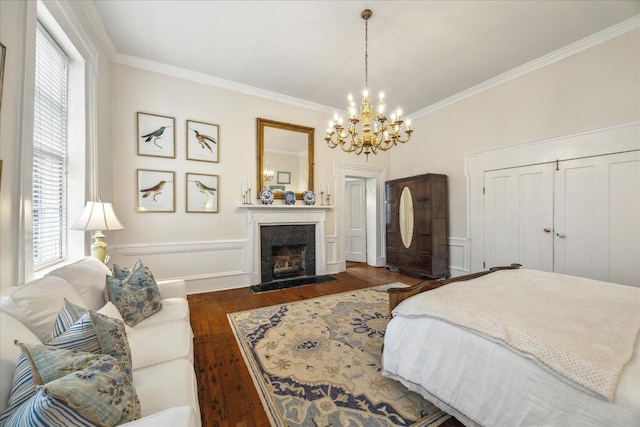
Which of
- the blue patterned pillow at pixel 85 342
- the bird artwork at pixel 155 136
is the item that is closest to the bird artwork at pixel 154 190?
the bird artwork at pixel 155 136

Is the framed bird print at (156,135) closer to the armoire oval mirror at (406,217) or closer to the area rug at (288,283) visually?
the area rug at (288,283)

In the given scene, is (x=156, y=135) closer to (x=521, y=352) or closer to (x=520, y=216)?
(x=521, y=352)

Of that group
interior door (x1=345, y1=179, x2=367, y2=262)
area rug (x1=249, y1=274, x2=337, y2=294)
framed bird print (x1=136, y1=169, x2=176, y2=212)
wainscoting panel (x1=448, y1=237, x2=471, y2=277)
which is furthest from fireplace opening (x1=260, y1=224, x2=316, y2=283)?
wainscoting panel (x1=448, y1=237, x2=471, y2=277)

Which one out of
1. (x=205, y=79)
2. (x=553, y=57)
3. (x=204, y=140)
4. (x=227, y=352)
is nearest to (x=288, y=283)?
(x=227, y=352)

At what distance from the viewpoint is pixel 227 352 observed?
2.08 meters

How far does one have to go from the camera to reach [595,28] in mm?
2713

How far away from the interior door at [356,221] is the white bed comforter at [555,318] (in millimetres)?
3870

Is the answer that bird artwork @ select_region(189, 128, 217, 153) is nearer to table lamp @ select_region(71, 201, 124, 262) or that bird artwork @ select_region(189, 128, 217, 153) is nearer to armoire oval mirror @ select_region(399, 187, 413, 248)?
table lamp @ select_region(71, 201, 124, 262)

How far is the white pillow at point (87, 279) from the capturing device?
148cm

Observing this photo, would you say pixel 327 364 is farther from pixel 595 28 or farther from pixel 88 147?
pixel 595 28

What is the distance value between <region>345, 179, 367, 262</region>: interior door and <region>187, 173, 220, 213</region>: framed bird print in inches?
134

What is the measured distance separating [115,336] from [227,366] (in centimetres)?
107

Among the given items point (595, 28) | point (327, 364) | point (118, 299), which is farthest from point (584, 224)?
point (118, 299)

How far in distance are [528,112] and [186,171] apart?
194 inches
